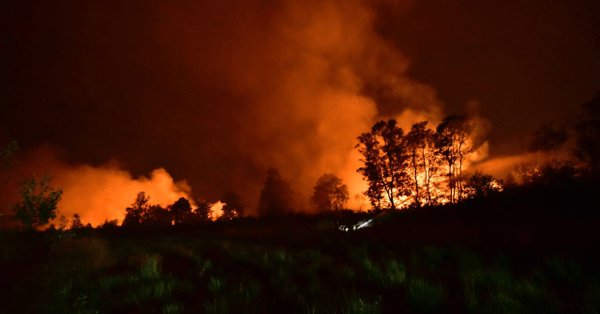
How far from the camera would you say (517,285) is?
4289 millimetres

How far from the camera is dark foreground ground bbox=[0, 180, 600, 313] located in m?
4.28

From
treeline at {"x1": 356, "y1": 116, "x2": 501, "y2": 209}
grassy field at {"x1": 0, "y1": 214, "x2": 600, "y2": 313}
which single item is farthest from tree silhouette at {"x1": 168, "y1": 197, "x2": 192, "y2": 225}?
grassy field at {"x1": 0, "y1": 214, "x2": 600, "y2": 313}

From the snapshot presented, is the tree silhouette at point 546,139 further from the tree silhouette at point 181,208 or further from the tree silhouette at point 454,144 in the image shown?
the tree silhouette at point 181,208

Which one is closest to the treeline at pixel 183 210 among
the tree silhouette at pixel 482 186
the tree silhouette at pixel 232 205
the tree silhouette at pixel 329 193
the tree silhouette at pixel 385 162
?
the tree silhouette at pixel 232 205

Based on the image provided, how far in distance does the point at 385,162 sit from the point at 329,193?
20839 mm

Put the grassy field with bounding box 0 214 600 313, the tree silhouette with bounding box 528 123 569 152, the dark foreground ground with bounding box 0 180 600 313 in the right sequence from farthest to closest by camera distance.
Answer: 1. the tree silhouette with bounding box 528 123 569 152
2. the dark foreground ground with bounding box 0 180 600 313
3. the grassy field with bounding box 0 214 600 313

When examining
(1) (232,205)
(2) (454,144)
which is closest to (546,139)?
(2) (454,144)

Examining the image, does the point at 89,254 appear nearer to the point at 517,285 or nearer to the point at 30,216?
the point at 30,216

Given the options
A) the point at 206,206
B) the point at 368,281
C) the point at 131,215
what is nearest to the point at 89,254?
the point at 368,281

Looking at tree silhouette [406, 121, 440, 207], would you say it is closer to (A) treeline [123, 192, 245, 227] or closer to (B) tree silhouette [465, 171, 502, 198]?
(B) tree silhouette [465, 171, 502, 198]

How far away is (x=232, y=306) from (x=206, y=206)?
73.2 meters

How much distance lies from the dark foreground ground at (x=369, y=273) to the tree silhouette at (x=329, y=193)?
4365cm

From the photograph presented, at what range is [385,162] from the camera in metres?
36.5

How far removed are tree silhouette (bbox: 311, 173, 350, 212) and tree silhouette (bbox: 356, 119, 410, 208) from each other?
18.4 metres
